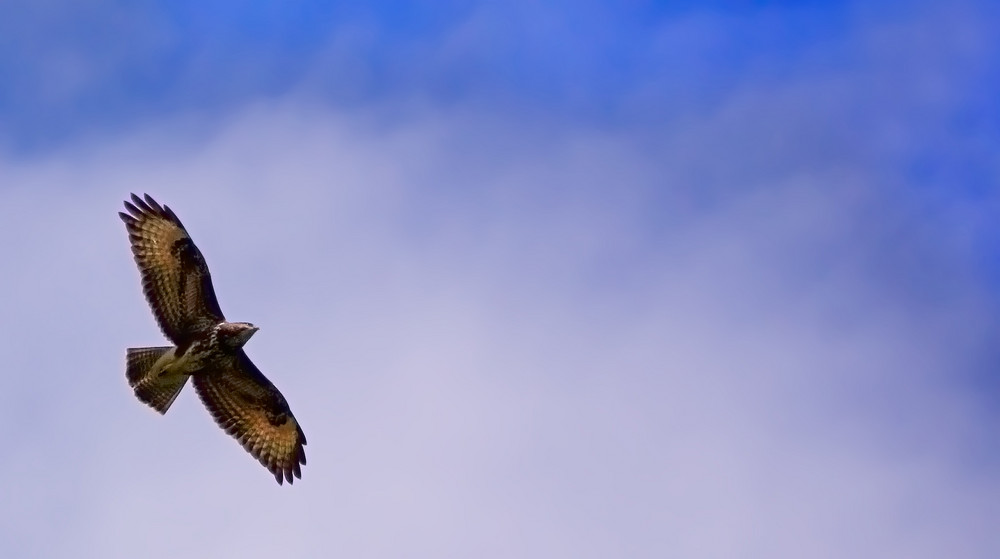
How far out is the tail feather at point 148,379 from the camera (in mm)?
24469

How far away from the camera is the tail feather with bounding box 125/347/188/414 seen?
2447 cm

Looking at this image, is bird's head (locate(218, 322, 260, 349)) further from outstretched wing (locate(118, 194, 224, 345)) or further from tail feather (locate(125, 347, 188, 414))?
tail feather (locate(125, 347, 188, 414))

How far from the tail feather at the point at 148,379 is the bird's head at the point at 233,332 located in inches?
33.4

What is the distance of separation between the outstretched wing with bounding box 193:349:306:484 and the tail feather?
2.92 feet

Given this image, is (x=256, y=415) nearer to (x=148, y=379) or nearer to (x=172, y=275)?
(x=148, y=379)

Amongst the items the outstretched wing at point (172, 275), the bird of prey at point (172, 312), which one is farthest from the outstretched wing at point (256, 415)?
the outstretched wing at point (172, 275)

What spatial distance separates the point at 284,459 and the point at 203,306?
3.53 m

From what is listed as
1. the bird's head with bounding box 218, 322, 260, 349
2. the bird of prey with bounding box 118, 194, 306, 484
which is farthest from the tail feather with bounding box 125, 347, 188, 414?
the bird's head with bounding box 218, 322, 260, 349

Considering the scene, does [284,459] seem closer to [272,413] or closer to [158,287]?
[272,413]

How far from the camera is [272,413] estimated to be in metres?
26.2

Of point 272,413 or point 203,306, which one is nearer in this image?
point 203,306

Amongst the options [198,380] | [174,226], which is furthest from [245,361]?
[174,226]

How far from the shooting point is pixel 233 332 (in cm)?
2439

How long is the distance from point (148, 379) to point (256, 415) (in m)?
2.35
